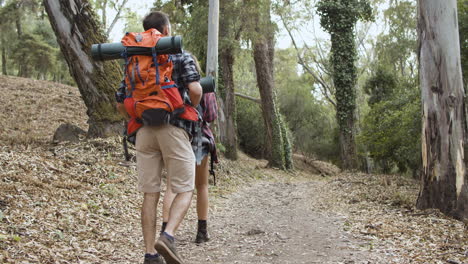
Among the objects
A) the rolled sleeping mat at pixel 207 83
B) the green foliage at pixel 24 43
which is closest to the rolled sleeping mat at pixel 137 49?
the rolled sleeping mat at pixel 207 83

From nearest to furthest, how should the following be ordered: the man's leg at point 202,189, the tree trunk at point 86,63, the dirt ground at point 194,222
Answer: the dirt ground at point 194,222
the man's leg at point 202,189
the tree trunk at point 86,63

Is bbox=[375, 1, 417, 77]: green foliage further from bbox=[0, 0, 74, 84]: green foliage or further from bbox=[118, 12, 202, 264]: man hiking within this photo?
bbox=[118, 12, 202, 264]: man hiking

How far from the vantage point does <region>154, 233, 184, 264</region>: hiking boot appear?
3312 mm

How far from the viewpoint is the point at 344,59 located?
56.4ft

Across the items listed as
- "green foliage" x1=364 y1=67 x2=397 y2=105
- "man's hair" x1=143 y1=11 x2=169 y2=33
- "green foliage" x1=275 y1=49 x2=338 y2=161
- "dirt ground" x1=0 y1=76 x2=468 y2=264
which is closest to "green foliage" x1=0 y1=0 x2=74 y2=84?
"green foliage" x1=275 y1=49 x2=338 y2=161

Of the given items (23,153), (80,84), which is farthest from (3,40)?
(23,153)

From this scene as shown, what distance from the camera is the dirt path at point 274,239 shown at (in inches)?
164

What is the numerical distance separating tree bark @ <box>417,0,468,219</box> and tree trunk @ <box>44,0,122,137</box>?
242 inches

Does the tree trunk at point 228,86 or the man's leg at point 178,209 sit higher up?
the tree trunk at point 228,86

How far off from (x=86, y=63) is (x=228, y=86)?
10.9 meters

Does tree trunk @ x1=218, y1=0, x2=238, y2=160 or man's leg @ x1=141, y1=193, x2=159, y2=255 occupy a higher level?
tree trunk @ x1=218, y1=0, x2=238, y2=160

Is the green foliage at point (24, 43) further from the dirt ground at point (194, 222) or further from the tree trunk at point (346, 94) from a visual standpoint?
the dirt ground at point (194, 222)

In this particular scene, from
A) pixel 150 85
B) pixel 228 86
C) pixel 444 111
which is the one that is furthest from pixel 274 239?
pixel 228 86

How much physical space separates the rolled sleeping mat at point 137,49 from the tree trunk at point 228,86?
→ 42.8 ft
